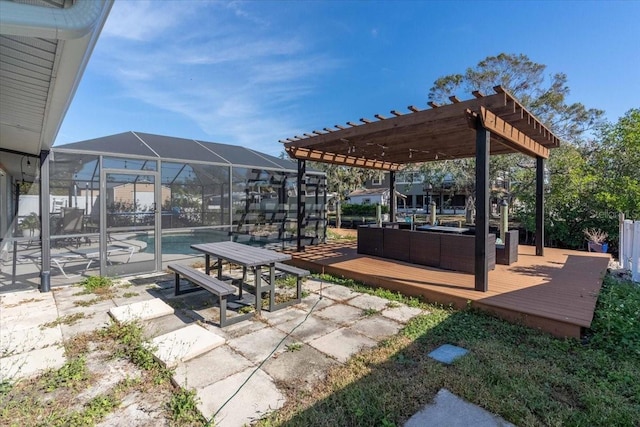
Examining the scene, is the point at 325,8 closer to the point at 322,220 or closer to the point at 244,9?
the point at 244,9

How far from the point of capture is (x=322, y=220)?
9094 mm

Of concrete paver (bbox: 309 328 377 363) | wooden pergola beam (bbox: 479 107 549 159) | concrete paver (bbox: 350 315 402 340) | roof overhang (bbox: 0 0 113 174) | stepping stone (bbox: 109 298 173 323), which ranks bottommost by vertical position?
concrete paver (bbox: 309 328 377 363)

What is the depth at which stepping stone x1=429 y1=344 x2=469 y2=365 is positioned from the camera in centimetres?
265

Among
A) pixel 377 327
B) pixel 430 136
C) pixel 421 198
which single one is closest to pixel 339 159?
pixel 430 136

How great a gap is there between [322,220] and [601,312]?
6.60 meters

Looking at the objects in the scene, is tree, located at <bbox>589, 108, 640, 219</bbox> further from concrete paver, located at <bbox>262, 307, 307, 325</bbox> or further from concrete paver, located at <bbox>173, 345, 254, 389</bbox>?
concrete paver, located at <bbox>173, 345, 254, 389</bbox>

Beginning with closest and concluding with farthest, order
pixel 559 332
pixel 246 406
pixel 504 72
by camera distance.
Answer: pixel 246 406 < pixel 559 332 < pixel 504 72

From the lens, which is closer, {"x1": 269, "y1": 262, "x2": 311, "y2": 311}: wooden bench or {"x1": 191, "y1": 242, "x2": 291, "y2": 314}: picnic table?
{"x1": 191, "y1": 242, "x2": 291, "y2": 314}: picnic table

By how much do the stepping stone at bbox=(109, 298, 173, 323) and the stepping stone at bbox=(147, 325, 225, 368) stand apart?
0.66 m

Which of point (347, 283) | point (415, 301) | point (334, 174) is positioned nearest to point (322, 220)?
point (347, 283)

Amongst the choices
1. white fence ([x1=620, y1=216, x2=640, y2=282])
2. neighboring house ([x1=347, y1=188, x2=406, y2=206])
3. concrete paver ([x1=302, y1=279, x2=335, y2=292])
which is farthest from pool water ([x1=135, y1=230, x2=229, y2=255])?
neighboring house ([x1=347, y1=188, x2=406, y2=206])

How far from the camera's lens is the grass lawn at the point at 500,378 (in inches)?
75.8

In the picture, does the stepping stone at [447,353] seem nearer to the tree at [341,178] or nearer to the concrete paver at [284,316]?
the concrete paver at [284,316]

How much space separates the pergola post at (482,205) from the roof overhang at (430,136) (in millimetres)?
190
